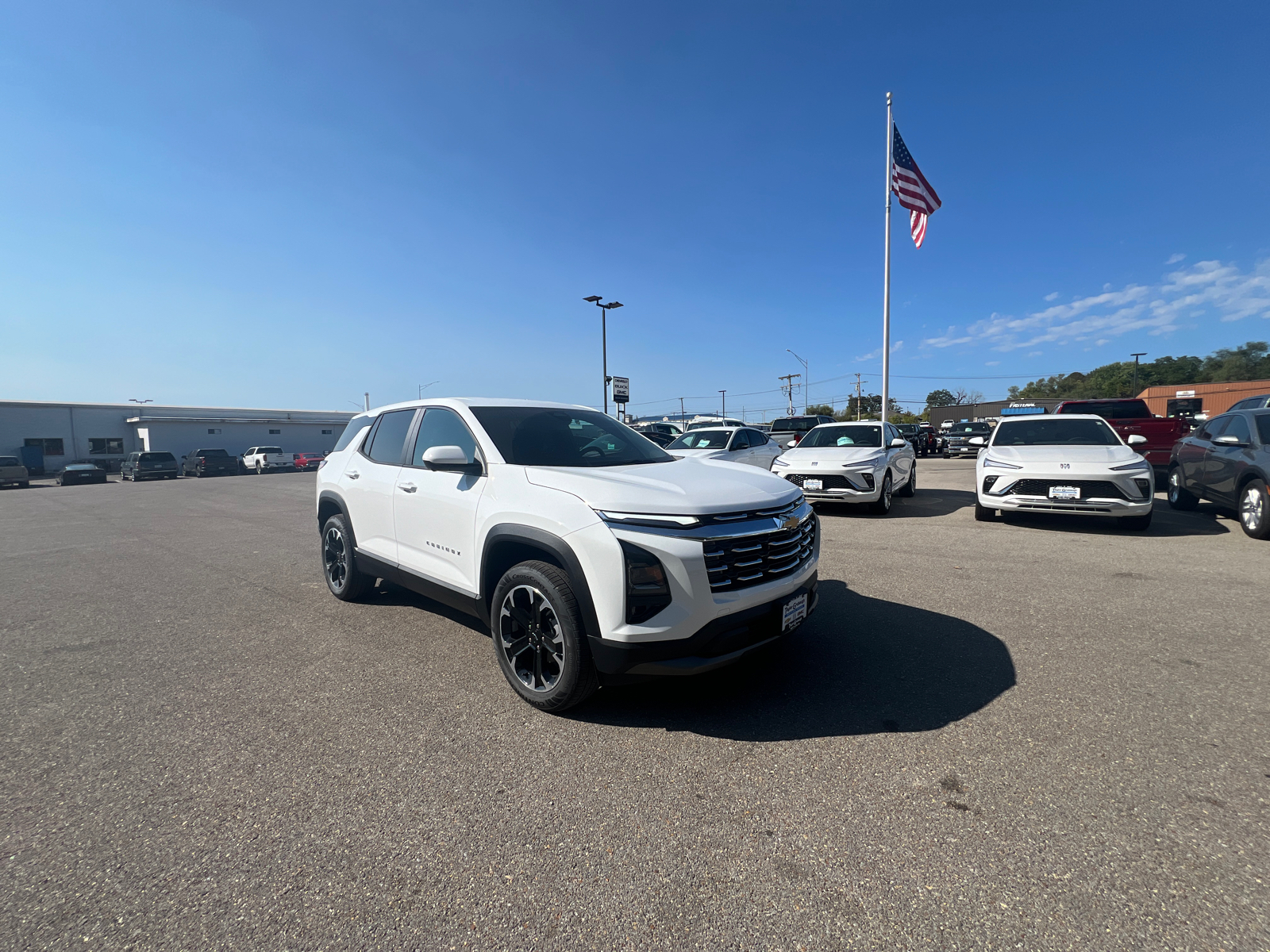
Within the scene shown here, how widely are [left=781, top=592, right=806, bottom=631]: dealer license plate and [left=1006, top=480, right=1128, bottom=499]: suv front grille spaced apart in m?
5.90

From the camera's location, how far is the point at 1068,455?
7629 millimetres

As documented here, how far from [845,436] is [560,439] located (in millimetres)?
7798

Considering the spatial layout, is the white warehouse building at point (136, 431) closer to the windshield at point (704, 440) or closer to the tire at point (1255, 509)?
the windshield at point (704, 440)

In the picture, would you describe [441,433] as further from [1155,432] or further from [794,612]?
[1155,432]

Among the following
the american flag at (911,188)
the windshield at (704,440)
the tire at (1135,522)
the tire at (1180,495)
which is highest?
the american flag at (911,188)

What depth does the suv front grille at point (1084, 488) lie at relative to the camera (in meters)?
7.11

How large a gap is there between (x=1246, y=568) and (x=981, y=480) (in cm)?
282

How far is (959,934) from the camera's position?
67.9 inches

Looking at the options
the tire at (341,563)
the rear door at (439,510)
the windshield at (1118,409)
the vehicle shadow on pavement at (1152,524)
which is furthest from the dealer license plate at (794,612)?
the windshield at (1118,409)

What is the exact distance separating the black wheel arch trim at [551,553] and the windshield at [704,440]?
9.36 meters

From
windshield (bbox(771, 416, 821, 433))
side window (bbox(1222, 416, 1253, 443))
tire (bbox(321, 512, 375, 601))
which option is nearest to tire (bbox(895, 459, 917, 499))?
side window (bbox(1222, 416, 1253, 443))

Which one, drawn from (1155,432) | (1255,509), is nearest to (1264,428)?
(1255,509)

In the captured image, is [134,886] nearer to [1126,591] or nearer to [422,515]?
[422,515]

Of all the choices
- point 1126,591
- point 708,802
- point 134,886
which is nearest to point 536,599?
point 708,802
